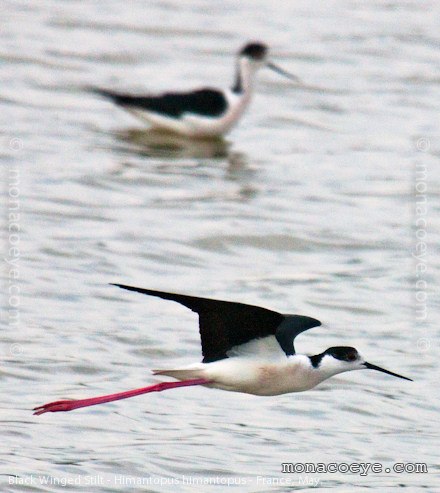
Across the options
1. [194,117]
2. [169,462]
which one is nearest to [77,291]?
[169,462]

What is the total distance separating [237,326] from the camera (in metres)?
6.45

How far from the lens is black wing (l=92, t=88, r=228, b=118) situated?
12641mm

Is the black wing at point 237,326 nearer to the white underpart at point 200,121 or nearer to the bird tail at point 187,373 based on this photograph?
the bird tail at point 187,373

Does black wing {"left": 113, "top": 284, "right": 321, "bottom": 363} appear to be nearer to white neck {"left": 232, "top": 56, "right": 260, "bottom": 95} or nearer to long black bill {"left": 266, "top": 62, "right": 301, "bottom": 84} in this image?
white neck {"left": 232, "top": 56, "right": 260, "bottom": 95}

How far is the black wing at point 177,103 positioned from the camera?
1264 cm

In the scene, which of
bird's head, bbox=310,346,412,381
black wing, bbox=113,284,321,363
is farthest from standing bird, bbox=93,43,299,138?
black wing, bbox=113,284,321,363

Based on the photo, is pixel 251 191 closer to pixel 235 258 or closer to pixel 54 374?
pixel 235 258

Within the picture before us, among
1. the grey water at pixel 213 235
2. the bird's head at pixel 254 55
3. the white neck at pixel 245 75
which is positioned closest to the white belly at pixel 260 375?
the grey water at pixel 213 235

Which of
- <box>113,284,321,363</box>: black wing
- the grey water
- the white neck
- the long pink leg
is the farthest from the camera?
the white neck

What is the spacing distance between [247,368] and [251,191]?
16.9ft

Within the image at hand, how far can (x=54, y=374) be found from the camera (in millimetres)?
7688

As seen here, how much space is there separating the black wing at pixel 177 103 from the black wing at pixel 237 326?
6154 millimetres

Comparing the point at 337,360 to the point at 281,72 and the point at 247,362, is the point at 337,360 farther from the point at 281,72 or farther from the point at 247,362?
the point at 281,72

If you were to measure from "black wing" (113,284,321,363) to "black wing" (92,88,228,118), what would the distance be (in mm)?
6154
